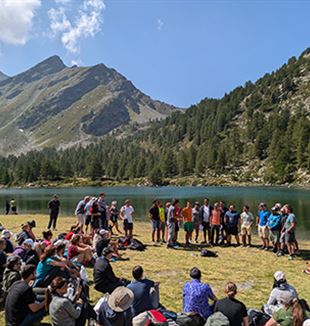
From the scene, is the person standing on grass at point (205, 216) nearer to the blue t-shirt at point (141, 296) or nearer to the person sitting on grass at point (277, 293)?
the person sitting on grass at point (277, 293)

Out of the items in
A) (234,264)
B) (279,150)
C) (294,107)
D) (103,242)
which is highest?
(294,107)

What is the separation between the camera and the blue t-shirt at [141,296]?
824cm

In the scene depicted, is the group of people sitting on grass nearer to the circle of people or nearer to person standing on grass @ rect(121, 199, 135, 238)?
person standing on grass @ rect(121, 199, 135, 238)

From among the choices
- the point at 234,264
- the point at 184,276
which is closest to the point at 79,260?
the point at 184,276

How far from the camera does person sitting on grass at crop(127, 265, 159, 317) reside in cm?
826

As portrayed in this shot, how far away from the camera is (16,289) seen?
752 centimetres

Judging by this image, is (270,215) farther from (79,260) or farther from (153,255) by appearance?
(79,260)

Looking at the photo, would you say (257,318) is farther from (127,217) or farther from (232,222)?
(127,217)

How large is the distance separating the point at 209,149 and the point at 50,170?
91.4 metres

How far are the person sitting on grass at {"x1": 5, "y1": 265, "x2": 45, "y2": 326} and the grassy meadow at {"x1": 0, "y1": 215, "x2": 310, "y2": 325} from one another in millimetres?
1748

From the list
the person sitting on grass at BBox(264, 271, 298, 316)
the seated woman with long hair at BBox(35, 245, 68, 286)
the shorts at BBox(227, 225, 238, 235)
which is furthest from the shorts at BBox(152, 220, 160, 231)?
the person sitting on grass at BBox(264, 271, 298, 316)

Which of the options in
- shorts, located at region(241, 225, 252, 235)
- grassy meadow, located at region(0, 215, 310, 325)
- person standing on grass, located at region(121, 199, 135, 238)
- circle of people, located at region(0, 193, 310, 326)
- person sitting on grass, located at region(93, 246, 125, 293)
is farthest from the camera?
person standing on grass, located at region(121, 199, 135, 238)

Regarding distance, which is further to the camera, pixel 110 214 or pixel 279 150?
pixel 279 150

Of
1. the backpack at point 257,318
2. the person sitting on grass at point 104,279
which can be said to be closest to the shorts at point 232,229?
the person sitting on grass at point 104,279
